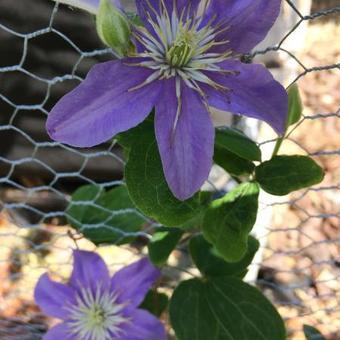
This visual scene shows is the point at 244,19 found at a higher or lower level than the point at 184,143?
higher

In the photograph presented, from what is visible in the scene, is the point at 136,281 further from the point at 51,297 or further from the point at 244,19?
the point at 244,19

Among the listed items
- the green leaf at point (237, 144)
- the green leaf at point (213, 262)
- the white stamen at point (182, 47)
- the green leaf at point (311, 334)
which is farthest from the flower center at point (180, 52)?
the green leaf at point (311, 334)

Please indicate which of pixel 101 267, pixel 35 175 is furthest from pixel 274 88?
pixel 35 175

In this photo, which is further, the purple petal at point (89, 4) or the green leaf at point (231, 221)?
the green leaf at point (231, 221)

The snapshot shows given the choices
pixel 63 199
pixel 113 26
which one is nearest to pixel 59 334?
pixel 63 199

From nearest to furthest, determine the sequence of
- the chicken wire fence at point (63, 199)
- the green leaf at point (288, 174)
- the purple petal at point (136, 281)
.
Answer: the green leaf at point (288, 174), the purple petal at point (136, 281), the chicken wire fence at point (63, 199)

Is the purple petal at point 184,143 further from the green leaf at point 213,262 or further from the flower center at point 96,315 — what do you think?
the flower center at point 96,315
